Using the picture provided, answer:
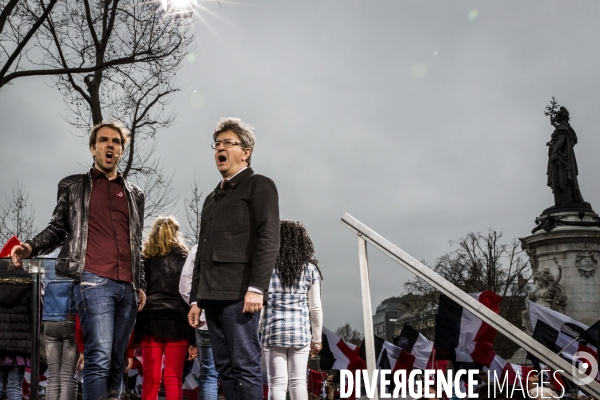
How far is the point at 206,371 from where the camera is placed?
17.9 ft

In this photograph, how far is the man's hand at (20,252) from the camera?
169 inches

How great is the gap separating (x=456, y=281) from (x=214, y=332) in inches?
1556

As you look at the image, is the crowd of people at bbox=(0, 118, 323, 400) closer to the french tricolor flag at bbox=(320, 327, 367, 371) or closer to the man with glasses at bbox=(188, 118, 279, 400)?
the man with glasses at bbox=(188, 118, 279, 400)

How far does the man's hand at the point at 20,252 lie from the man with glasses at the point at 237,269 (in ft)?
3.56

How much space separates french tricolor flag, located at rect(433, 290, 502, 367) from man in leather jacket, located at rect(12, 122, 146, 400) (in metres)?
6.63

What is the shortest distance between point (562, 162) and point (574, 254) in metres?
5.44

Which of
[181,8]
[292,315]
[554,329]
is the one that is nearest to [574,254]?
[554,329]

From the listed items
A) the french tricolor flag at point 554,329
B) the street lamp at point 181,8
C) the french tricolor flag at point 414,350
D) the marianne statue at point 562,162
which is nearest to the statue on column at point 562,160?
the marianne statue at point 562,162

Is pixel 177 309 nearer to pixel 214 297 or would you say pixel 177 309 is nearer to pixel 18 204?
pixel 214 297

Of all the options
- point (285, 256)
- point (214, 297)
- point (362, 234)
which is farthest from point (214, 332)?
point (285, 256)

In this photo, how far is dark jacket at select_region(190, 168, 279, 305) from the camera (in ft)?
12.7

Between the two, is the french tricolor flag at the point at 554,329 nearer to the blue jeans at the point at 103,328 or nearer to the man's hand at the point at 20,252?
the blue jeans at the point at 103,328

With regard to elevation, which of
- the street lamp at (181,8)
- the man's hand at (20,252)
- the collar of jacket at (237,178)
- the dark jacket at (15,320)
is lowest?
the dark jacket at (15,320)

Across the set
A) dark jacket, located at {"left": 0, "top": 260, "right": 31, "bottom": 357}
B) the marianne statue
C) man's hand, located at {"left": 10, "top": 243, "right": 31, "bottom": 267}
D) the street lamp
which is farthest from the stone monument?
man's hand, located at {"left": 10, "top": 243, "right": 31, "bottom": 267}
